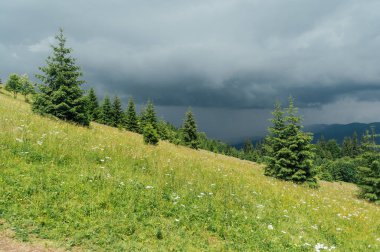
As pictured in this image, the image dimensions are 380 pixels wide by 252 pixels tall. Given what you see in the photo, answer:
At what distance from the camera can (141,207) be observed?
282 inches

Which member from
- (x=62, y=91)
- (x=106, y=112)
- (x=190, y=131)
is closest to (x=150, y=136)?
(x=62, y=91)

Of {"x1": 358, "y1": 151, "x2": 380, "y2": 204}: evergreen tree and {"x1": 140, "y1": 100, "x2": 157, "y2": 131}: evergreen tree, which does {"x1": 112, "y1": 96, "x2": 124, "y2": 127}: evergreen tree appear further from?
{"x1": 358, "y1": 151, "x2": 380, "y2": 204}: evergreen tree

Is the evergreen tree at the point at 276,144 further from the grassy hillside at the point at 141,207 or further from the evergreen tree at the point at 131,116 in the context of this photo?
the evergreen tree at the point at 131,116

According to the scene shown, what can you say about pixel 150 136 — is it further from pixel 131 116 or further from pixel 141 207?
pixel 131 116

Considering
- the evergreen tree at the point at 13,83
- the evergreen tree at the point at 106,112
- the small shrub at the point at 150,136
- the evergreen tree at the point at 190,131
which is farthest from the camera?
the evergreen tree at the point at 106,112

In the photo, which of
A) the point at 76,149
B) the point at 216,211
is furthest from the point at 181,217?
the point at 76,149

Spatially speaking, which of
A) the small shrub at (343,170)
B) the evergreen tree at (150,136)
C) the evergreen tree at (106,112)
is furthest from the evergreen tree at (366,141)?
the small shrub at (343,170)

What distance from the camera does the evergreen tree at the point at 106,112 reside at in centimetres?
7006

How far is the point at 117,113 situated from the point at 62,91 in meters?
51.5

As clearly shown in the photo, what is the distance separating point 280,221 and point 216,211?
82.8 inches

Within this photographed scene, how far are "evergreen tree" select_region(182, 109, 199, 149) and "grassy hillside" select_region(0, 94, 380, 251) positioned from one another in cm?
4476

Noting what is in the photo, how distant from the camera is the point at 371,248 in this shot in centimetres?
769

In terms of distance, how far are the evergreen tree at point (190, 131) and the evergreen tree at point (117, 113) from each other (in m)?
21.6

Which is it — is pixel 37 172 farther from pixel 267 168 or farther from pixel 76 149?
pixel 267 168
